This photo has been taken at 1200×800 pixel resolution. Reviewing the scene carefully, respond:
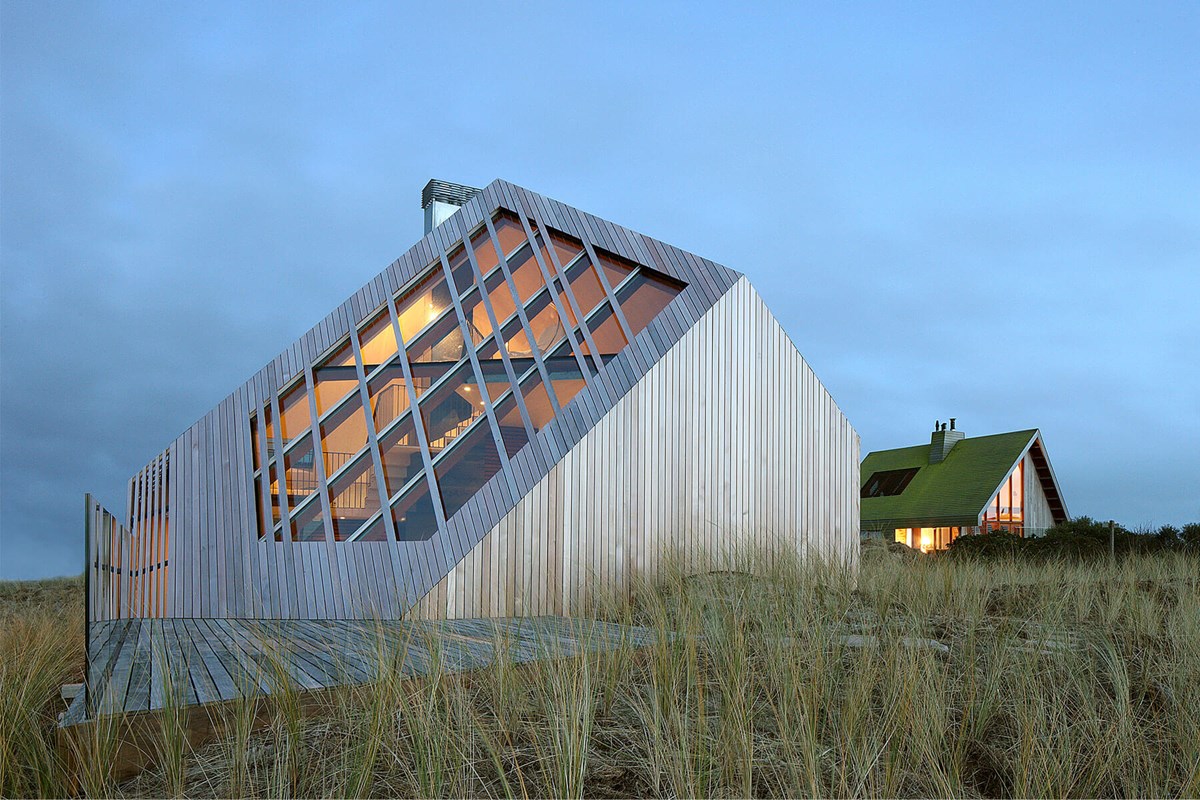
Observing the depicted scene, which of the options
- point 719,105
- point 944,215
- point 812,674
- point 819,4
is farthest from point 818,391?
point 944,215

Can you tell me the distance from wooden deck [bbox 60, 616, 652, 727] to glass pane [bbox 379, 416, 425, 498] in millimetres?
1945

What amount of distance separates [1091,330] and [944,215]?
2220 centimetres

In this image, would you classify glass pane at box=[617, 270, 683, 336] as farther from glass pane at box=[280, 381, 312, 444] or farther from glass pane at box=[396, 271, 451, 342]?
glass pane at box=[280, 381, 312, 444]

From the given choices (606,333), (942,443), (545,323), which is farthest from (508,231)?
(942,443)

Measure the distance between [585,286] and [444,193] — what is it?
511 centimetres

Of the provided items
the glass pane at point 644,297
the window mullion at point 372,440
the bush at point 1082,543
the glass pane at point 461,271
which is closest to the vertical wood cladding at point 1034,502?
the bush at point 1082,543

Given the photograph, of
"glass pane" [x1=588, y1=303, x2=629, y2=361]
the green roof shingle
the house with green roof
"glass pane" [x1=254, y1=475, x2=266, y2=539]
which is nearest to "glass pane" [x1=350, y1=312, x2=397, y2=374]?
"glass pane" [x1=254, y1=475, x2=266, y2=539]

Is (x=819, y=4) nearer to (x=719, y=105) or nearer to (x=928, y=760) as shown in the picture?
(x=928, y=760)

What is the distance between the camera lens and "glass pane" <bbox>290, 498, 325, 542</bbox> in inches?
340

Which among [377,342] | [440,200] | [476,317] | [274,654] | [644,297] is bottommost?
Result: [274,654]

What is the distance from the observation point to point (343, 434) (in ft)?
30.9

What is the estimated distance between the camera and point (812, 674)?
13.5 feet

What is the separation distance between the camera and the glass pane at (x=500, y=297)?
1000 cm

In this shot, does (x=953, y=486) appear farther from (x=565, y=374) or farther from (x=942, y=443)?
(x=565, y=374)
